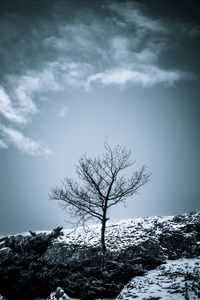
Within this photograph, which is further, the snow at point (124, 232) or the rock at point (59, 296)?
the snow at point (124, 232)

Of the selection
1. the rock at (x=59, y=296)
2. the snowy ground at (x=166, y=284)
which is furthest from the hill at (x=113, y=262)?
the rock at (x=59, y=296)

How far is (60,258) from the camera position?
17.7 m

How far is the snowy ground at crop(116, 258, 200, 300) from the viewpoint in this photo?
8277mm

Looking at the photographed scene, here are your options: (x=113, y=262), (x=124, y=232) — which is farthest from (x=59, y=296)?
(x=124, y=232)

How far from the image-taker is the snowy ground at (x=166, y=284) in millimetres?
8277

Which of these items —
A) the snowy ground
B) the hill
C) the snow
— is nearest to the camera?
the snowy ground

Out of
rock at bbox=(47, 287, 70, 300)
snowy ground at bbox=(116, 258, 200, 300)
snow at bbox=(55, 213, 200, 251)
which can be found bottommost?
rock at bbox=(47, 287, 70, 300)

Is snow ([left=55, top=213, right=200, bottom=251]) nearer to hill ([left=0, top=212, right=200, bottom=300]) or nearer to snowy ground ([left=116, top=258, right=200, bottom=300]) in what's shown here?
hill ([left=0, top=212, right=200, bottom=300])

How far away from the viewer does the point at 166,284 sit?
9.41m

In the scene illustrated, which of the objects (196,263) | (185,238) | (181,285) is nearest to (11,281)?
(181,285)

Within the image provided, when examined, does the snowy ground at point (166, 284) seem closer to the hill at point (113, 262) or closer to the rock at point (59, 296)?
the hill at point (113, 262)

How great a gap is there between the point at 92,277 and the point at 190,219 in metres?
9.98

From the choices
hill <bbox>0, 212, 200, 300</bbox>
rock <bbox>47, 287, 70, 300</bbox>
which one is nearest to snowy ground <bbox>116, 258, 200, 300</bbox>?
hill <bbox>0, 212, 200, 300</bbox>

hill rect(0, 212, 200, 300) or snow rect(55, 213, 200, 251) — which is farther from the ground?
snow rect(55, 213, 200, 251)
